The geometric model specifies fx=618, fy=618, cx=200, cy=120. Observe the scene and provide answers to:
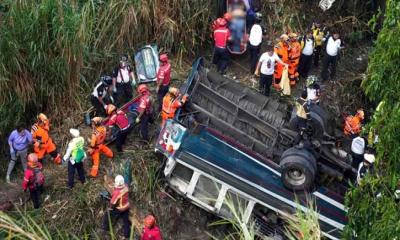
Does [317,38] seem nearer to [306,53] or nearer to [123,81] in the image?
[306,53]

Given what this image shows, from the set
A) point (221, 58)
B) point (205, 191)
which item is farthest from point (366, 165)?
point (221, 58)

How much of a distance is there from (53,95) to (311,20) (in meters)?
6.31

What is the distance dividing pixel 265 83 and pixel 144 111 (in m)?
2.62

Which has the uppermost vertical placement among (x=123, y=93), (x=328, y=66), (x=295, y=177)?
(x=328, y=66)

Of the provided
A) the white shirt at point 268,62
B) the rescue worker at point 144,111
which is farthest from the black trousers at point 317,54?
the rescue worker at point 144,111

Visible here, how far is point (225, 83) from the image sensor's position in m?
11.6

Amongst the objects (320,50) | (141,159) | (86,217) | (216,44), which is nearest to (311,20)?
(320,50)

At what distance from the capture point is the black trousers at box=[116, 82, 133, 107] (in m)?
11.8

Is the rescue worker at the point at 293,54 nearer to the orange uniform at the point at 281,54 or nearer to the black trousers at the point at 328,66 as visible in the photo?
the orange uniform at the point at 281,54

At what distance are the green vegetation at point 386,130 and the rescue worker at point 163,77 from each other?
183 inches

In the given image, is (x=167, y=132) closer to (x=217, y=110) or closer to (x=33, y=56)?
(x=217, y=110)

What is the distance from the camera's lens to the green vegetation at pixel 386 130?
22.7 feet

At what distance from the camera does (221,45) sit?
1237 centimetres

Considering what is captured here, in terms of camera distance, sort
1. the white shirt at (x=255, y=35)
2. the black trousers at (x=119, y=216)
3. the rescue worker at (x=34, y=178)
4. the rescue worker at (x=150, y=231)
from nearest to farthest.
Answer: the rescue worker at (x=150, y=231) < the black trousers at (x=119, y=216) < the rescue worker at (x=34, y=178) < the white shirt at (x=255, y=35)
